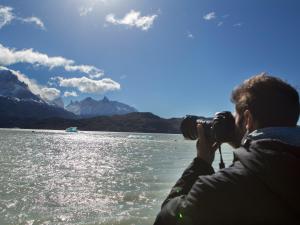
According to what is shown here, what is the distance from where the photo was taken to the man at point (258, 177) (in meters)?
2.38

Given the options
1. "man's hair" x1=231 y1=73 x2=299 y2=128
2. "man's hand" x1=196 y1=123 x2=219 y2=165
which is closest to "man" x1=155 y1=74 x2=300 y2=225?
"man's hair" x1=231 y1=73 x2=299 y2=128

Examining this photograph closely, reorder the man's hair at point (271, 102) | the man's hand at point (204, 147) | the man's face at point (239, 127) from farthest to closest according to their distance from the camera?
1. the man's hand at point (204, 147)
2. the man's face at point (239, 127)
3. the man's hair at point (271, 102)

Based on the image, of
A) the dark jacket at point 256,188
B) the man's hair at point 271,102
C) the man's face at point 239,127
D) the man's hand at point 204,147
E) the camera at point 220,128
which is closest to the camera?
the dark jacket at point 256,188

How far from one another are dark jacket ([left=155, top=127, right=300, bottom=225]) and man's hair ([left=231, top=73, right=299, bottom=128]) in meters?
0.15

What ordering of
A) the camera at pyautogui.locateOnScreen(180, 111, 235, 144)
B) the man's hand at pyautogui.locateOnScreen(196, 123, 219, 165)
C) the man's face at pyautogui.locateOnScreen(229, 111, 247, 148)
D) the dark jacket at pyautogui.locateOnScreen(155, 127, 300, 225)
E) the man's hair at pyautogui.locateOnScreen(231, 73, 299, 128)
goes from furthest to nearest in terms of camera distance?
the man's hand at pyautogui.locateOnScreen(196, 123, 219, 165) < the camera at pyautogui.locateOnScreen(180, 111, 235, 144) < the man's face at pyautogui.locateOnScreen(229, 111, 247, 148) < the man's hair at pyautogui.locateOnScreen(231, 73, 299, 128) < the dark jacket at pyautogui.locateOnScreen(155, 127, 300, 225)

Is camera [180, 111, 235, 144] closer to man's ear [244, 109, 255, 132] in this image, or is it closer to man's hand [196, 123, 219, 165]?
man's hand [196, 123, 219, 165]

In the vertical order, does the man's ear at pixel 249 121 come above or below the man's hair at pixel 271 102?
below

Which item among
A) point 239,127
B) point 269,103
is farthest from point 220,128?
point 269,103

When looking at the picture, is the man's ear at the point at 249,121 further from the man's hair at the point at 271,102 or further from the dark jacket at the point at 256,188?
the dark jacket at the point at 256,188

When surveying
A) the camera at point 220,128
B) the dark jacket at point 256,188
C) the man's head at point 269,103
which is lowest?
the dark jacket at point 256,188

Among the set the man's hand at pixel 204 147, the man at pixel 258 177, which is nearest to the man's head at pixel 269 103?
the man at pixel 258 177

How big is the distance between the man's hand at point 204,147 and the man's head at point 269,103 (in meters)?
0.43

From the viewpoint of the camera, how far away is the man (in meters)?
2.38

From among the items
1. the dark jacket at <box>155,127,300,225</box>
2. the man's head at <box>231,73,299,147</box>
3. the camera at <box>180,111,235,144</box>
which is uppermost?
the man's head at <box>231,73,299,147</box>
